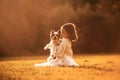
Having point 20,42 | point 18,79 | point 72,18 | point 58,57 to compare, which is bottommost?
point 18,79

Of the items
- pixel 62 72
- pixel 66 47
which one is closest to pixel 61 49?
pixel 66 47

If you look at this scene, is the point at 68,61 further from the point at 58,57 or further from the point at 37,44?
the point at 37,44

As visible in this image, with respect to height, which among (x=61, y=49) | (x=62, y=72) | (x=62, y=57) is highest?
(x=61, y=49)

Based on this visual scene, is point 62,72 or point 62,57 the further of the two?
point 62,57

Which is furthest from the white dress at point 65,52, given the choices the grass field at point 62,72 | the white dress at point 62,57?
the grass field at point 62,72

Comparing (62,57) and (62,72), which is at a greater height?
(62,57)

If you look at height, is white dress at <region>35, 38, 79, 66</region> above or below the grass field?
above

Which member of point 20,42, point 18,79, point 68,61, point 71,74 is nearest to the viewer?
point 18,79

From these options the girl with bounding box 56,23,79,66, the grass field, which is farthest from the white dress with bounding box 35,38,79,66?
the grass field

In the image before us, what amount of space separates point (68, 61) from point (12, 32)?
232 cm

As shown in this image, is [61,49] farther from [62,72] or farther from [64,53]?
[62,72]

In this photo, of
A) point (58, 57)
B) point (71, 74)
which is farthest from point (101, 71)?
point (58, 57)

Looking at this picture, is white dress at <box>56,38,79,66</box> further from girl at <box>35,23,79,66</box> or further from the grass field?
the grass field

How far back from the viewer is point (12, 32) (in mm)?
7609
